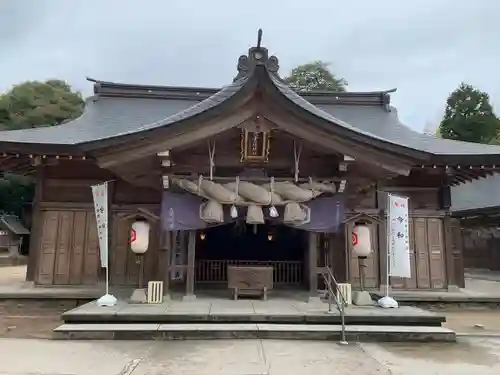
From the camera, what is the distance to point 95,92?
13.9 m

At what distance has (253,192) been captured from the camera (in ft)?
25.4

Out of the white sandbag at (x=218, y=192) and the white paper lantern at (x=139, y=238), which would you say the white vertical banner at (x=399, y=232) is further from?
the white paper lantern at (x=139, y=238)

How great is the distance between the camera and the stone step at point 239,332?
6074 millimetres

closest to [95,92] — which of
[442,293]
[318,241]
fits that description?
A: [318,241]

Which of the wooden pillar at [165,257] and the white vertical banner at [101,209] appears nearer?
the white vertical banner at [101,209]

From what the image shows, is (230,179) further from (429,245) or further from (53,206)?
(429,245)

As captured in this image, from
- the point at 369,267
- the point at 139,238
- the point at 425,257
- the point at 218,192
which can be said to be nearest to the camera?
the point at 218,192

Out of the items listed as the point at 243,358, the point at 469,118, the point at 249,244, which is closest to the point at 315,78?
the point at 469,118

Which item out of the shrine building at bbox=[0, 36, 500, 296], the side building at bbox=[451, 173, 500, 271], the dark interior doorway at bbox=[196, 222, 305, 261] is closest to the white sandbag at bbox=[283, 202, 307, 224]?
the shrine building at bbox=[0, 36, 500, 296]

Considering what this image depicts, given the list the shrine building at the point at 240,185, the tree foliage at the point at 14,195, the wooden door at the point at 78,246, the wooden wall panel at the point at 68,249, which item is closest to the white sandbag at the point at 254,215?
the shrine building at the point at 240,185

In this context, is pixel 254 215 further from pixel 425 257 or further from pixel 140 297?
pixel 425 257

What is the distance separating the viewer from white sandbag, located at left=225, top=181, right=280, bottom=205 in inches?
305

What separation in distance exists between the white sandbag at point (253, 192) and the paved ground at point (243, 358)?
8.66 ft

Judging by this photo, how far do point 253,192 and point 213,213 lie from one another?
2.72 ft
